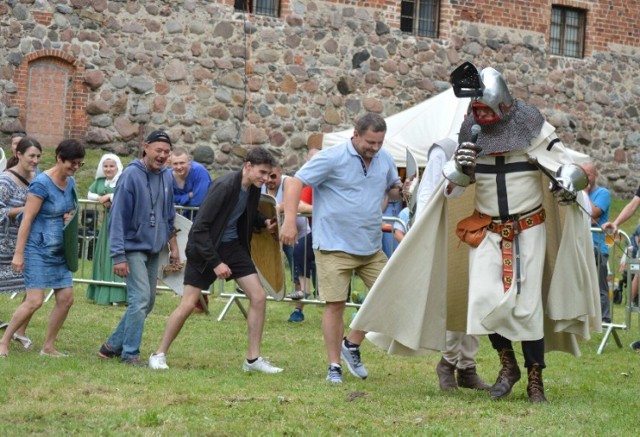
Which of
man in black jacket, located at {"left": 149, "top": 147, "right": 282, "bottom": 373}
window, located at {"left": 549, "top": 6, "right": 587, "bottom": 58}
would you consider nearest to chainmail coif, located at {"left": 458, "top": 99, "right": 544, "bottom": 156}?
man in black jacket, located at {"left": 149, "top": 147, "right": 282, "bottom": 373}

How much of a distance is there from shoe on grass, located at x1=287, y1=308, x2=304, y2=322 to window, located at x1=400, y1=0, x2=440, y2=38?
11.5 metres

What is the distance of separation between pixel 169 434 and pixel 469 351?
9.31 ft

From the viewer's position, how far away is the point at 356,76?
875 inches

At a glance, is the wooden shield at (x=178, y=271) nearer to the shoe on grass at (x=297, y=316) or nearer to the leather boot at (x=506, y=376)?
the shoe on grass at (x=297, y=316)

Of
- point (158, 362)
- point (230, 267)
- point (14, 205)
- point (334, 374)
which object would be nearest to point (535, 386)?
point (334, 374)

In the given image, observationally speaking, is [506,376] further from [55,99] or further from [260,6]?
[260,6]

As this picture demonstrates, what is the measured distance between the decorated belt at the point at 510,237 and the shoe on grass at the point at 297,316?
16.4 feet

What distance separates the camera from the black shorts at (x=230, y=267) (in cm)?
912

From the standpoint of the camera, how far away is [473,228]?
7.92 m

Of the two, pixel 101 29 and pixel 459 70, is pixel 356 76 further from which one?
pixel 459 70

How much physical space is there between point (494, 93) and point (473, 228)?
0.86m

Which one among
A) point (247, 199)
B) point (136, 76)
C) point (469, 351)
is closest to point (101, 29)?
point (136, 76)

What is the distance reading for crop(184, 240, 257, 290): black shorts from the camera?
9125 mm

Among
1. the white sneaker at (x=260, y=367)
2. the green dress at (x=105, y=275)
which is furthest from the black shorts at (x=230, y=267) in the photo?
the green dress at (x=105, y=275)
